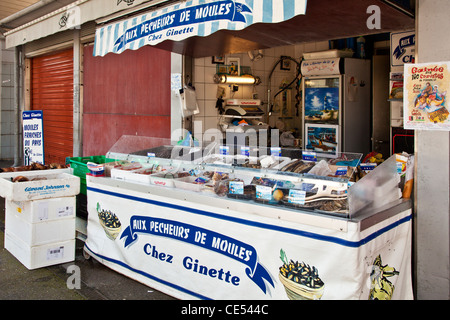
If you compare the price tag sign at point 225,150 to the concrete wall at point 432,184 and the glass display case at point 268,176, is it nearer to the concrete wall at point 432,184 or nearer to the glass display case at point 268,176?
the glass display case at point 268,176

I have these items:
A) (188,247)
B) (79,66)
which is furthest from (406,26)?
(79,66)

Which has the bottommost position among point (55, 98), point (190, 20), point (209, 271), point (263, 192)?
point (209, 271)

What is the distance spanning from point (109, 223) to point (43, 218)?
0.75m

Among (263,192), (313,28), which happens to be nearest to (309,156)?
(263,192)

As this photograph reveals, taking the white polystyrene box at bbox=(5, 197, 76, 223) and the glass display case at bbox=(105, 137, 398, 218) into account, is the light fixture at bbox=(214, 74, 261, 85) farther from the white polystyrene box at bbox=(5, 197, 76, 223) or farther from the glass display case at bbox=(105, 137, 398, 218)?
the white polystyrene box at bbox=(5, 197, 76, 223)

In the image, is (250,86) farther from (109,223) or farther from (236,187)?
(236,187)

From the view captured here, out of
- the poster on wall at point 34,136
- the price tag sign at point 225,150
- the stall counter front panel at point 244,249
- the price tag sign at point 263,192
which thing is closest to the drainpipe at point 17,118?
the poster on wall at point 34,136

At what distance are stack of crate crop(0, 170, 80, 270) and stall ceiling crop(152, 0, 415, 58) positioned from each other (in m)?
2.62

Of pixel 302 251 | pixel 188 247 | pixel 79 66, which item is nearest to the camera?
pixel 302 251

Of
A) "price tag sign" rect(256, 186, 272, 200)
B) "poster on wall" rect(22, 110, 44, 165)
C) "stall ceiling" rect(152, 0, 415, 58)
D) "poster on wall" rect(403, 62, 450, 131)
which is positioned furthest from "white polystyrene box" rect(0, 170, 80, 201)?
"poster on wall" rect(403, 62, 450, 131)

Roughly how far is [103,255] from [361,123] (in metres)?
5.21

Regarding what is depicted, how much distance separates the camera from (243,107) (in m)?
8.19
